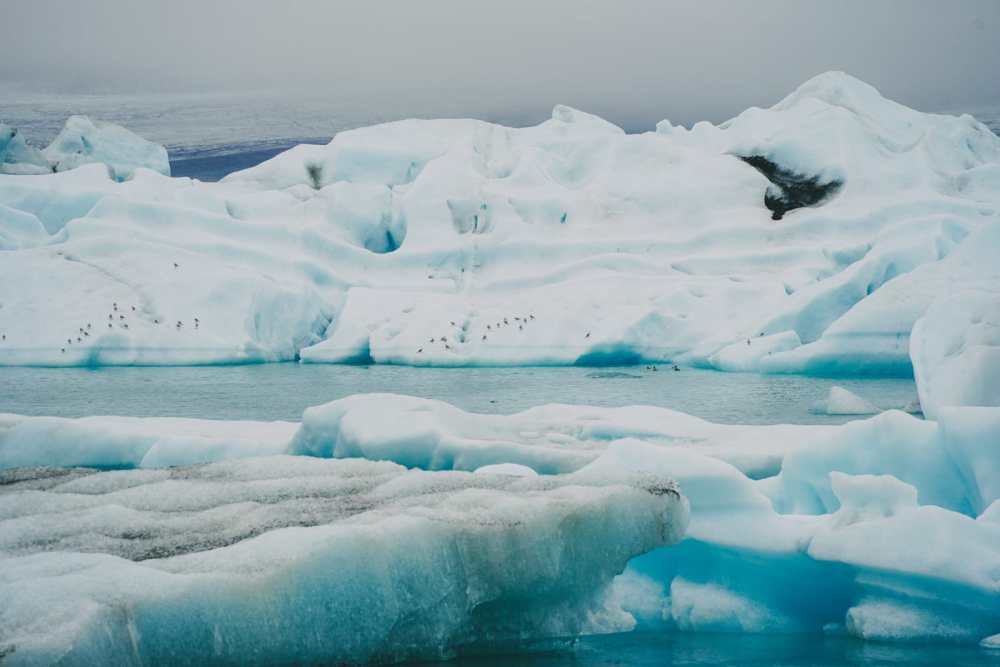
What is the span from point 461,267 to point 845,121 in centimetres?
→ 1102

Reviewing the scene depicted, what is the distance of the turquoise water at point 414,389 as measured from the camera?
1370 centimetres

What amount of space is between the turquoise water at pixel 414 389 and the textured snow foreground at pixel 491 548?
6538 mm

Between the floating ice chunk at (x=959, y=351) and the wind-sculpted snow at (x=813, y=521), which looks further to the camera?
the floating ice chunk at (x=959, y=351)

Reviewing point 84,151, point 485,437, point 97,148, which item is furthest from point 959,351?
point 84,151

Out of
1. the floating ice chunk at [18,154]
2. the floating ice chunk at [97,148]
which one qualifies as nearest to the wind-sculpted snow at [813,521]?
the floating ice chunk at [18,154]

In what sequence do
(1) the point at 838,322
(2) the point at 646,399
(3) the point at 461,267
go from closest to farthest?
(2) the point at 646,399 < (1) the point at 838,322 < (3) the point at 461,267

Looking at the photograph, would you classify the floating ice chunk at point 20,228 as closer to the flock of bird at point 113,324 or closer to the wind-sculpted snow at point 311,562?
the flock of bird at point 113,324

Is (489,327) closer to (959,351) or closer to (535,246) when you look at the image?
(535,246)

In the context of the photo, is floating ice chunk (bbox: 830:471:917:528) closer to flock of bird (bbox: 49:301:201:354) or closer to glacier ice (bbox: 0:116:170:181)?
flock of bird (bbox: 49:301:201:354)

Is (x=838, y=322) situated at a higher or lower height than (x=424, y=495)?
lower

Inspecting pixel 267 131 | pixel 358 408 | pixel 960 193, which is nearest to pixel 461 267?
pixel 960 193

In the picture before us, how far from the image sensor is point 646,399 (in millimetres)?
14703

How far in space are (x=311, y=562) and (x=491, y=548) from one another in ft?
2.67

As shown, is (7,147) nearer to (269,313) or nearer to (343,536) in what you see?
(269,313)
